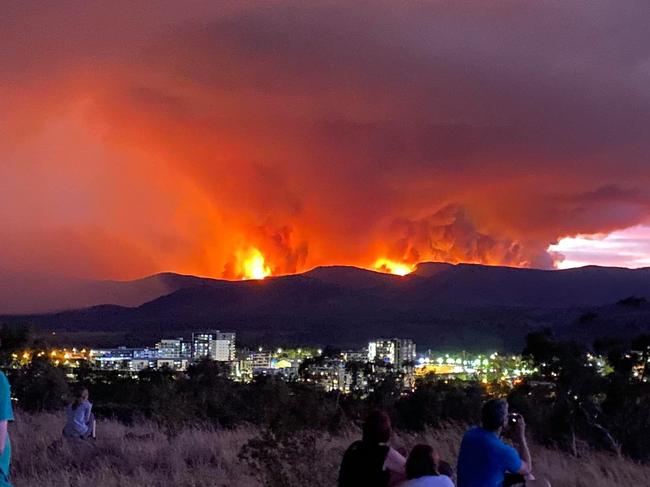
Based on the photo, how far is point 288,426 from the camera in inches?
367

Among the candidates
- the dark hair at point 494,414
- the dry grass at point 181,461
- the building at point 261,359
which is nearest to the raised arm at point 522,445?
the dark hair at point 494,414

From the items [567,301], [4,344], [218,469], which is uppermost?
[567,301]

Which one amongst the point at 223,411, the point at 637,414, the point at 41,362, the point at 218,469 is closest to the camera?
the point at 218,469

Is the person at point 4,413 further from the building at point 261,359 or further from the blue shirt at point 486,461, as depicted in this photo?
the building at point 261,359

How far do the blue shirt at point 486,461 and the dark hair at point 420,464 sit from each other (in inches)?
19.5

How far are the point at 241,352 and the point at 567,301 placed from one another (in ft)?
184

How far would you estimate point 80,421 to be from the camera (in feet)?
41.6

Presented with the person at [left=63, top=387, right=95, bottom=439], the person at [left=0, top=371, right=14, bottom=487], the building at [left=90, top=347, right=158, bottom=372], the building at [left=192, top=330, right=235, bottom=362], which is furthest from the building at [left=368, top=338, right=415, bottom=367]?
the person at [left=0, top=371, right=14, bottom=487]

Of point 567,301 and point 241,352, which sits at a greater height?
point 567,301

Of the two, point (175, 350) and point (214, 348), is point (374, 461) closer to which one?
point (214, 348)

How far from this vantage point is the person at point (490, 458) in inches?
260

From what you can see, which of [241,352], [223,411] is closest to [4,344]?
[223,411]

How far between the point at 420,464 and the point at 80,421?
7.72 m

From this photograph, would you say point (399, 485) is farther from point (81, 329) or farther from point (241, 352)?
point (81, 329)
